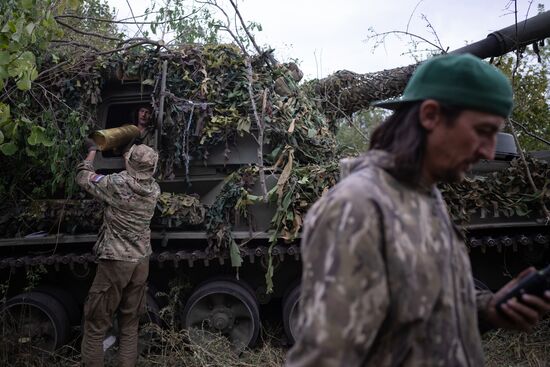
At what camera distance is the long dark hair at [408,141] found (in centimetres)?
146

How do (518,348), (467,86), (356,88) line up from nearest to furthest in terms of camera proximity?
(467,86) → (518,348) → (356,88)

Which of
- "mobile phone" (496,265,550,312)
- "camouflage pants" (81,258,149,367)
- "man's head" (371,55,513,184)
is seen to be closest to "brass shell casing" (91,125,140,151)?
"camouflage pants" (81,258,149,367)

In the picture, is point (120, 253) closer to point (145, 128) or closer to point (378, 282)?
point (145, 128)

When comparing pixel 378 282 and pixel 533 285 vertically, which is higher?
pixel 378 282

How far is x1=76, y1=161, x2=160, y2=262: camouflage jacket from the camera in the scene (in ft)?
16.3

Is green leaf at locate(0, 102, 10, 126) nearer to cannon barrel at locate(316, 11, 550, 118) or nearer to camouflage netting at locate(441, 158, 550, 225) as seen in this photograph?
camouflage netting at locate(441, 158, 550, 225)

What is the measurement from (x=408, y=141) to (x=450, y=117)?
0.13 meters

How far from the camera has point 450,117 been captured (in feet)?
4.81

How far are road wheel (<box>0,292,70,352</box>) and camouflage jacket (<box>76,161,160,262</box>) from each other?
1269 mm

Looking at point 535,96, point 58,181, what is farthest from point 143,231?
point 535,96

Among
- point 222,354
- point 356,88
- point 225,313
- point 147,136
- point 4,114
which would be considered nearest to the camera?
point 4,114

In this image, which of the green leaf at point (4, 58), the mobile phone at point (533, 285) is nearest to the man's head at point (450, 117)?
the mobile phone at point (533, 285)

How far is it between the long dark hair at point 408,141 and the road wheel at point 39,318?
16.8 feet

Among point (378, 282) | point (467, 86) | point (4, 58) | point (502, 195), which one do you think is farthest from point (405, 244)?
point (502, 195)
